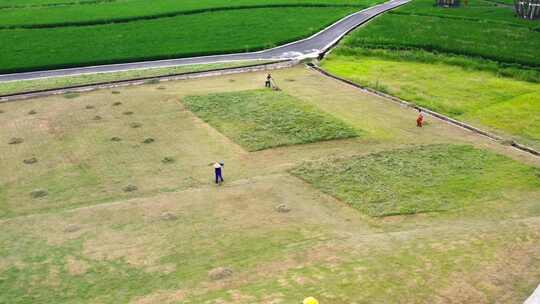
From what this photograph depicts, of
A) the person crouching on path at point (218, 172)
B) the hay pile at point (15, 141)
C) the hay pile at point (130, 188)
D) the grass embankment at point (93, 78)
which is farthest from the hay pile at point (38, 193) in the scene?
the grass embankment at point (93, 78)

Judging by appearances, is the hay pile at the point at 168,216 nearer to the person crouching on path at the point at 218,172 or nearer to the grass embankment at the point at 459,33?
the person crouching on path at the point at 218,172

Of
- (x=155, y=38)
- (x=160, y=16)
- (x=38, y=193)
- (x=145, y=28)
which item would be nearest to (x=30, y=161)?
(x=38, y=193)

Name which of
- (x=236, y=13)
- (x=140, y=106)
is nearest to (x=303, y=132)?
(x=140, y=106)

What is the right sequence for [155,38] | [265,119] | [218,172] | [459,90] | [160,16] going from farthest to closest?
[160,16]
[155,38]
[459,90]
[265,119]
[218,172]

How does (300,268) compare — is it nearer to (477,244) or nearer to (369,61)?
(477,244)

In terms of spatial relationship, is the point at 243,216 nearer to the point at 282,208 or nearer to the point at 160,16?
the point at 282,208

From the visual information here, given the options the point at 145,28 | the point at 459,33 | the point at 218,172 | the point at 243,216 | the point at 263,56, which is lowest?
the point at 243,216

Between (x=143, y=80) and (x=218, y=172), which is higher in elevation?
(x=143, y=80)
